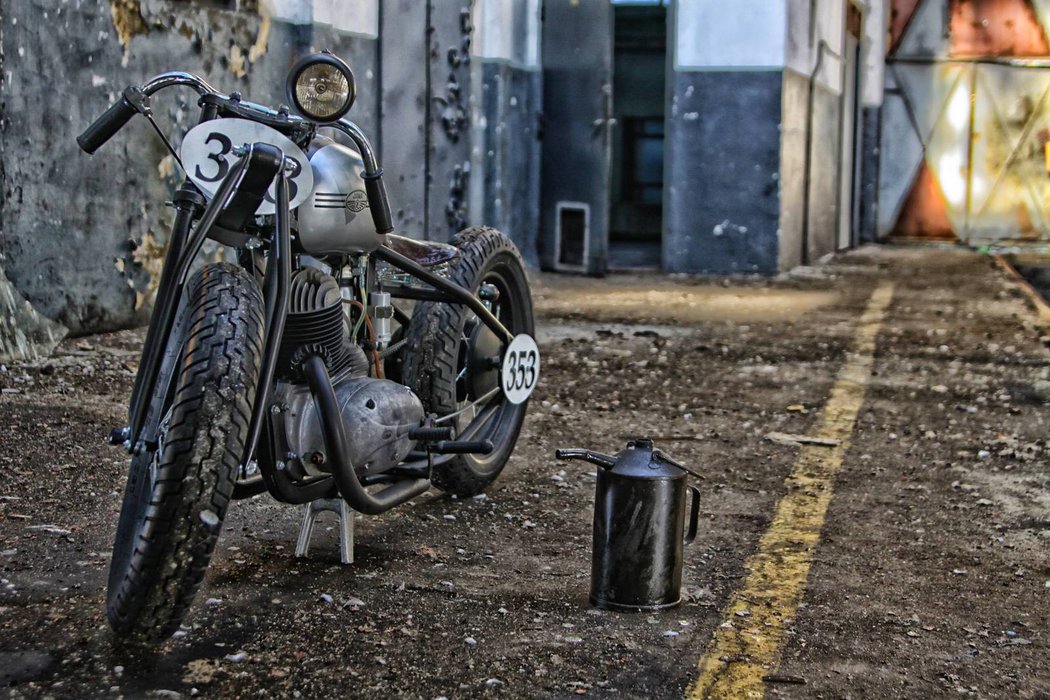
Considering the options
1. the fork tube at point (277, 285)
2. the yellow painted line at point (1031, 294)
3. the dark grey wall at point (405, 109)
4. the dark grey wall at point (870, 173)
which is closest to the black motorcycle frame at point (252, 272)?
the fork tube at point (277, 285)

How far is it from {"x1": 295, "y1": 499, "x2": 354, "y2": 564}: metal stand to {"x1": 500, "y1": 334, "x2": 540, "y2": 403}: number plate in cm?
101

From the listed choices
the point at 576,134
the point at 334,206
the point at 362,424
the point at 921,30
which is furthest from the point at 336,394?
the point at 921,30

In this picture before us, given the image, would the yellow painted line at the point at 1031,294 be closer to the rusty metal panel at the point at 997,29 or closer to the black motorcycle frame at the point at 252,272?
the rusty metal panel at the point at 997,29

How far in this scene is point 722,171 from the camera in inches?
566

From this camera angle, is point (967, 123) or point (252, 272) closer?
point (252, 272)

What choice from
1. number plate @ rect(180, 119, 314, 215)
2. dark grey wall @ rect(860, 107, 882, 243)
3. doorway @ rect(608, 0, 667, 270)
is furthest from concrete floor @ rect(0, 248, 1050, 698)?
dark grey wall @ rect(860, 107, 882, 243)

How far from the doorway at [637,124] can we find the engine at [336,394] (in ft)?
48.9

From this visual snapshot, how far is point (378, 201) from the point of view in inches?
149

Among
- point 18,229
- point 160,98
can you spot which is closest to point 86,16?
point 160,98

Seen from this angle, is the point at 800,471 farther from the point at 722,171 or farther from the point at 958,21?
the point at 958,21

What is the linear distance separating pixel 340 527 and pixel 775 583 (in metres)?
1.24

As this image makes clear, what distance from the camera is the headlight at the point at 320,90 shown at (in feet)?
11.7

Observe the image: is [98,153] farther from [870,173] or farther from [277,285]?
[870,173]

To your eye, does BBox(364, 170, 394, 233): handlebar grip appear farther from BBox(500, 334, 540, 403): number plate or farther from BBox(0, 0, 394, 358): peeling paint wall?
BBox(0, 0, 394, 358): peeling paint wall
